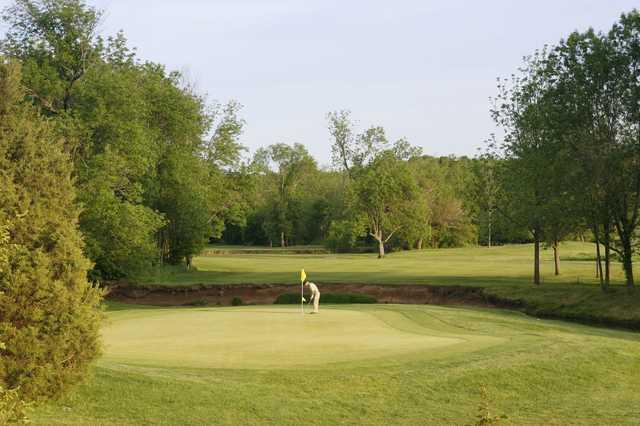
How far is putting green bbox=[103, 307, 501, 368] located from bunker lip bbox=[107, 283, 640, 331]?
44.2 feet

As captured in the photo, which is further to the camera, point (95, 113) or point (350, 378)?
Answer: point (95, 113)

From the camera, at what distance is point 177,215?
60125 millimetres

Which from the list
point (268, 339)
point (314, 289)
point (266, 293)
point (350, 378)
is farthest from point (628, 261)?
point (350, 378)

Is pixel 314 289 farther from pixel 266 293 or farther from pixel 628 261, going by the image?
pixel 266 293

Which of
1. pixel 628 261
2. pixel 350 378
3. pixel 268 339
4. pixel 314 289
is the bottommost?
pixel 350 378

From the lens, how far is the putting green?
53.3 ft

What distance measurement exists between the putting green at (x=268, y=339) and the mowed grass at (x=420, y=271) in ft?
70.5

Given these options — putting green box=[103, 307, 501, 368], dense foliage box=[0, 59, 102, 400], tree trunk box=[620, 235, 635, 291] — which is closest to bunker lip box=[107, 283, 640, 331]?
tree trunk box=[620, 235, 635, 291]

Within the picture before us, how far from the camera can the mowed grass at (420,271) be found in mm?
46781

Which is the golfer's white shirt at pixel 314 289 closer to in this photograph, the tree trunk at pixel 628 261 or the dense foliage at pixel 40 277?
the dense foliage at pixel 40 277

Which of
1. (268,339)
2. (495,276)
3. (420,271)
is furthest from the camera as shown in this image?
(420,271)

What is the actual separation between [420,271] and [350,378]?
40677 mm

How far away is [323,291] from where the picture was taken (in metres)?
45.3

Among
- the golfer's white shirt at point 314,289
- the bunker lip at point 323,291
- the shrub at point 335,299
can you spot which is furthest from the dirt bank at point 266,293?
the golfer's white shirt at point 314,289
